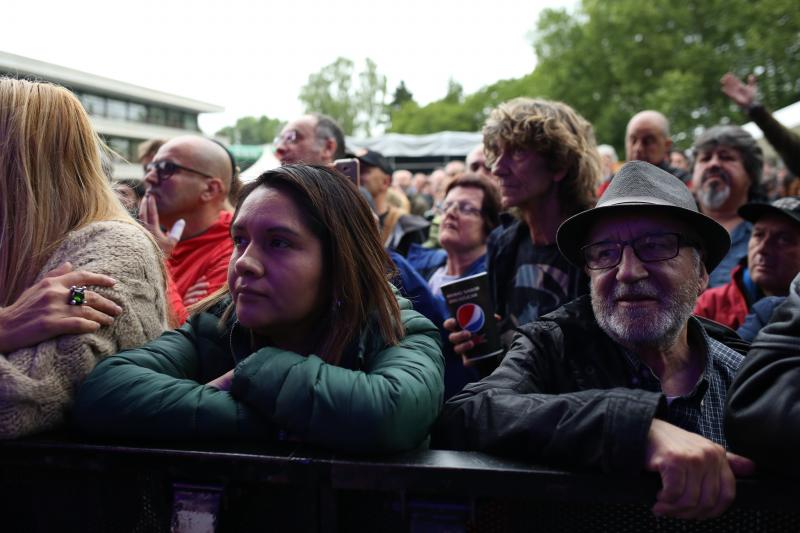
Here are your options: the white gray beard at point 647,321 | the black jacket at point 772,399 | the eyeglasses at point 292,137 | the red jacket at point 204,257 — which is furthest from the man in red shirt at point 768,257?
Answer: the eyeglasses at point 292,137

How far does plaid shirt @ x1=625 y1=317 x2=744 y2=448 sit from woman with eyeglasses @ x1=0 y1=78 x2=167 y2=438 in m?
1.51

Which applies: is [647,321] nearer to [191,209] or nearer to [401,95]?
[191,209]

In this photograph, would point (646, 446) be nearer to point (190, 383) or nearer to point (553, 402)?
point (553, 402)

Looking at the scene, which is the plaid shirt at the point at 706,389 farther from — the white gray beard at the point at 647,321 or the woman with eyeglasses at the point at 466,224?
the woman with eyeglasses at the point at 466,224

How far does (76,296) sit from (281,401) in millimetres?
647

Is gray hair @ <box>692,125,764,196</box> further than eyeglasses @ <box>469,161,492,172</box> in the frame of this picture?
No

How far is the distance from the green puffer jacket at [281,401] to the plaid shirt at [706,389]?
2.39ft

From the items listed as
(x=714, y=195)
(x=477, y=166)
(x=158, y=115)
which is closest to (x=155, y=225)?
(x=477, y=166)

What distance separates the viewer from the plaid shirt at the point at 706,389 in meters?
1.90

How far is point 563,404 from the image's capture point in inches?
58.6

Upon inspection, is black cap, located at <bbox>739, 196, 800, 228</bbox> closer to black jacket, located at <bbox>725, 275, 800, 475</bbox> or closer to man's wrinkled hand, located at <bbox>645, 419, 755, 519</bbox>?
black jacket, located at <bbox>725, 275, 800, 475</bbox>

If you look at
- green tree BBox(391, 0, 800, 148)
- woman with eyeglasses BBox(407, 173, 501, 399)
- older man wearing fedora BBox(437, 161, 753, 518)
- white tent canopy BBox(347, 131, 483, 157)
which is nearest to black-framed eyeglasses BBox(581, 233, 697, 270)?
older man wearing fedora BBox(437, 161, 753, 518)

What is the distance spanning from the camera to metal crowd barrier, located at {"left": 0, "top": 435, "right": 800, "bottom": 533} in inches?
48.7

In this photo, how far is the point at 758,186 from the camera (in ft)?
15.5
